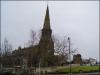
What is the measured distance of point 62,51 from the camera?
71.6m

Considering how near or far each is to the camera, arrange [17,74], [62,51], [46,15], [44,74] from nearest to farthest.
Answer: [17,74] < [44,74] < [62,51] < [46,15]

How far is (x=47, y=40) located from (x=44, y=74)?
30.4 metres

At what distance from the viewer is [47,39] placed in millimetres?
91375

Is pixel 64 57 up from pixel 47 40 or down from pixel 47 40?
down

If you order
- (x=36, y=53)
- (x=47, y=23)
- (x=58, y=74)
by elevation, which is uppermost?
(x=47, y=23)

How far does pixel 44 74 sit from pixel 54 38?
16.1 metres

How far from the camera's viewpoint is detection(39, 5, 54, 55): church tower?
77375mm

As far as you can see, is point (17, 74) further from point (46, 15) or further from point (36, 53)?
point (46, 15)

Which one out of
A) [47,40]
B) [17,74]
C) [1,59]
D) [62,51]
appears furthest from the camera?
[47,40]

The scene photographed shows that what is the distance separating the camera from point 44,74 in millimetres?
61719

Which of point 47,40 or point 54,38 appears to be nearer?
point 54,38

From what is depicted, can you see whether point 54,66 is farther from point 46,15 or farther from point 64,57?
point 46,15

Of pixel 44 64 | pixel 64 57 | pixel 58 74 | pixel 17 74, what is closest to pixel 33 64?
pixel 44 64

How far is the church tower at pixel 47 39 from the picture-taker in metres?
77.4
